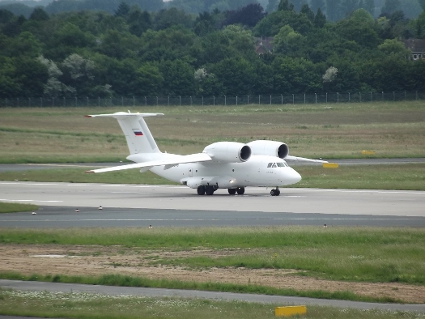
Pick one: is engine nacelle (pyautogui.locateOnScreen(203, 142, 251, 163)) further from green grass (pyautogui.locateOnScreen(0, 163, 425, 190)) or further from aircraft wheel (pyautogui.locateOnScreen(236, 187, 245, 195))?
green grass (pyautogui.locateOnScreen(0, 163, 425, 190))

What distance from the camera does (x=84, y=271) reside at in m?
19.9

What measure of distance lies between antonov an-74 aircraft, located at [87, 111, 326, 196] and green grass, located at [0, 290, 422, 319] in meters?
21.0

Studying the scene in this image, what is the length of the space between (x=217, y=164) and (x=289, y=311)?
83.4 feet

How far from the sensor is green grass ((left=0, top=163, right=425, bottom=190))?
43.1 meters

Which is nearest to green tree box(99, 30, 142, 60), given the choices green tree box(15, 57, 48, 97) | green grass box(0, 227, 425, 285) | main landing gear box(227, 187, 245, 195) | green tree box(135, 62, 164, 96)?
green tree box(135, 62, 164, 96)

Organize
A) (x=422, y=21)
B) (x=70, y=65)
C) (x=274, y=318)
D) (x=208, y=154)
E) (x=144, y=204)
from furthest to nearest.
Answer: (x=422, y=21) → (x=70, y=65) → (x=208, y=154) → (x=144, y=204) → (x=274, y=318)

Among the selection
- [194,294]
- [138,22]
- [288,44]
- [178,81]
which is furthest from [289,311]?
[138,22]

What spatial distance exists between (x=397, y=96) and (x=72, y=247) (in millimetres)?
81527

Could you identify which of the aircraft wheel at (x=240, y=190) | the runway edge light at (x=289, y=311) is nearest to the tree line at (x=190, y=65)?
the aircraft wheel at (x=240, y=190)

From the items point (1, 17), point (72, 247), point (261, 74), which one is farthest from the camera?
point (1, 17)

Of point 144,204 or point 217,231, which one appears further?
point 144,204

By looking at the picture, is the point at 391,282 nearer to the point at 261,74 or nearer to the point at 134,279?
the point at 134,279

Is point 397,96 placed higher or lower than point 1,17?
lower

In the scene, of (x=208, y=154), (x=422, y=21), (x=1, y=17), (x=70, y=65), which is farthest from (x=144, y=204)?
(x=422, y=21)
